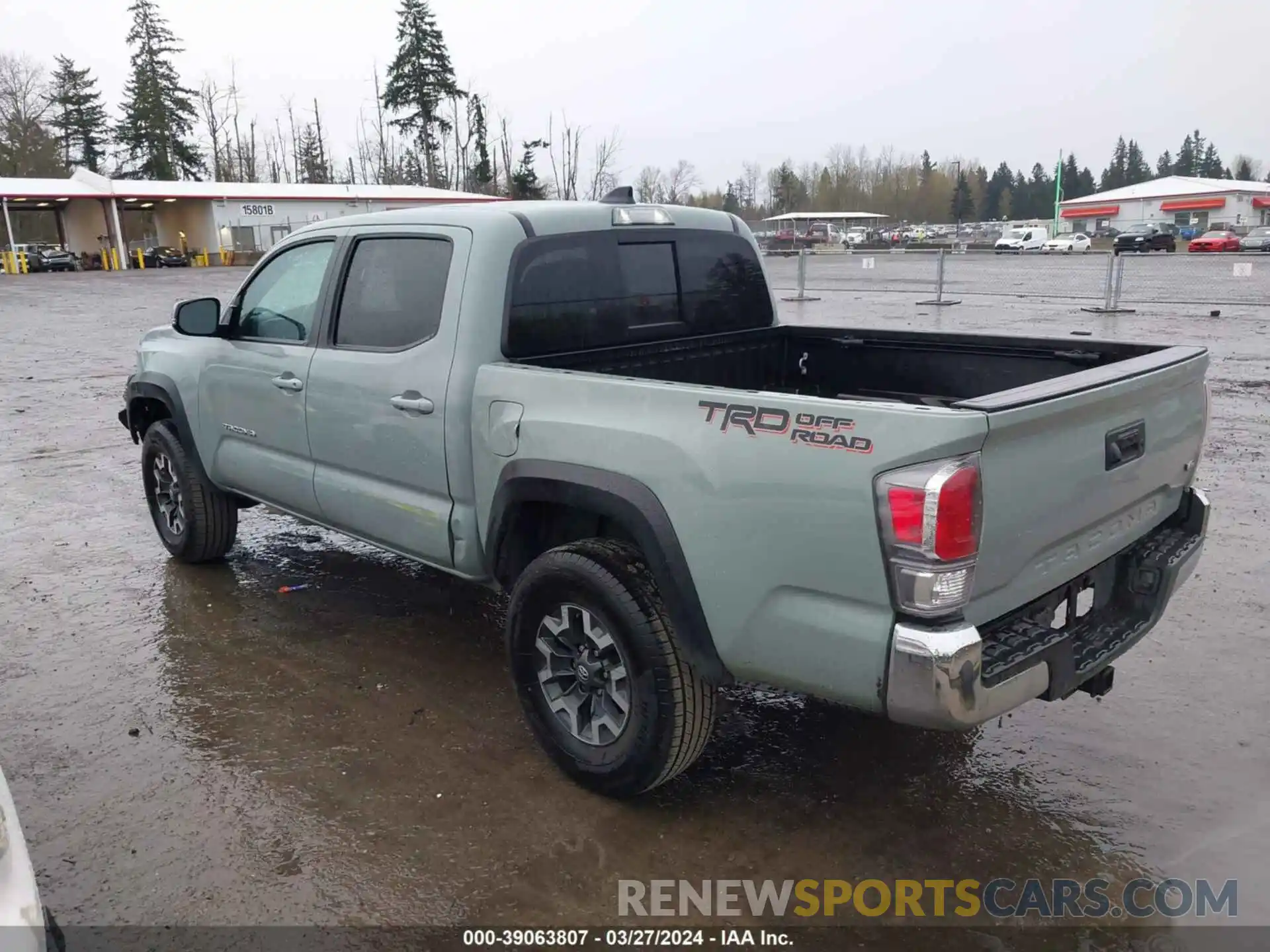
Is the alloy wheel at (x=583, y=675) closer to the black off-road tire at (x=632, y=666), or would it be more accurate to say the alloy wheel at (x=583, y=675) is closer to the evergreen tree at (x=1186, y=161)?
the black off-road tire at (x=632, y=666)

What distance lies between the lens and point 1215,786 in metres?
3.31

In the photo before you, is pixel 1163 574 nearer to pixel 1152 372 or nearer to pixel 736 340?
pixel 1152 372

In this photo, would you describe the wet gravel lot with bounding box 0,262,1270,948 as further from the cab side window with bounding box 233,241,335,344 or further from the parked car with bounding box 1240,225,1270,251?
the parked car with bounding box 1240,225,1270,251

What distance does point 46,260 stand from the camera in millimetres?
47844

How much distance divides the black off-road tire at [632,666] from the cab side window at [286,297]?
200 cm

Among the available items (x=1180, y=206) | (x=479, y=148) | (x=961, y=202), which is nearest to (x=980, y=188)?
(x=961, y=202)

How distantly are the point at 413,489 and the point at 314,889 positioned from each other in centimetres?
157

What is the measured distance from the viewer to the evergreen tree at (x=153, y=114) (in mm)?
68938

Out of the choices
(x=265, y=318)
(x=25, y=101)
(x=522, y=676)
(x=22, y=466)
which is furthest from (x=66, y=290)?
(x=25, y=101)

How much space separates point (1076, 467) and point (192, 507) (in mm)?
4661

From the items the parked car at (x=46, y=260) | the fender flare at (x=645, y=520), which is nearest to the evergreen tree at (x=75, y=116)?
the parked car at (x=46, y=260)

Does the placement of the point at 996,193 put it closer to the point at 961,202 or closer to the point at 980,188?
the point at 980,188

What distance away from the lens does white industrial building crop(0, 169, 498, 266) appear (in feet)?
166

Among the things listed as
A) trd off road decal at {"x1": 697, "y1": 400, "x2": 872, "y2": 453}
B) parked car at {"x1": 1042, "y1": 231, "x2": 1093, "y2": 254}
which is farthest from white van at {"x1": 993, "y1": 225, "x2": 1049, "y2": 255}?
trd off road decal at {"x1": 697, "y1": 400, "x2": 872, "y2": 453}
